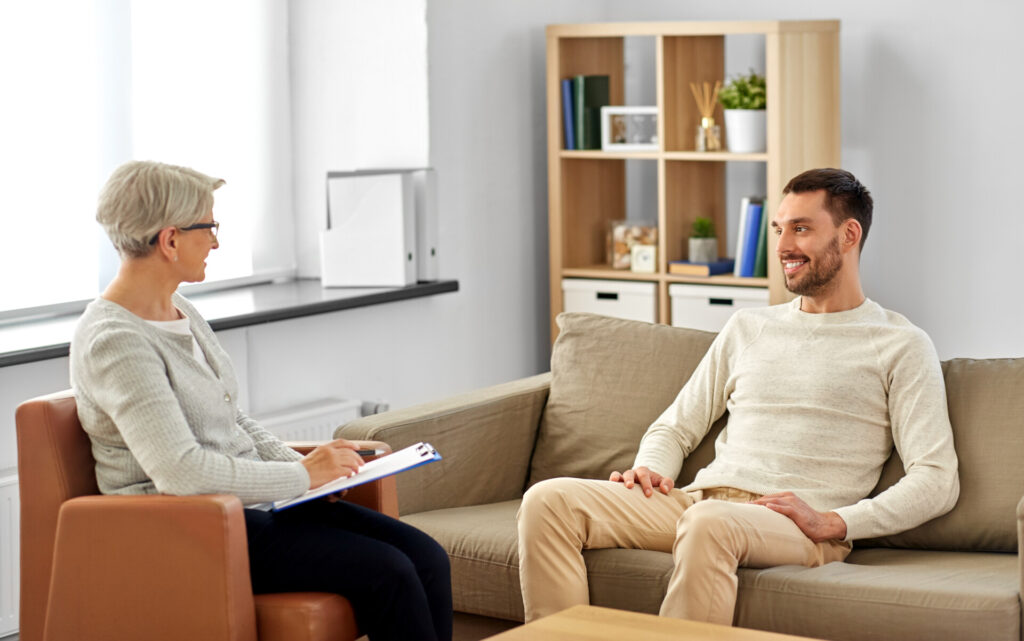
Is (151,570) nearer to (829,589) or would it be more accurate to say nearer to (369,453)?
(369,453)

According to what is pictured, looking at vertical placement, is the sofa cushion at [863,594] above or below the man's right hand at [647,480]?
below

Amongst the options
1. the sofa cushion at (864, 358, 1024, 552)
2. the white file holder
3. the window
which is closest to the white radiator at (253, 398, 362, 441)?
the white file holder

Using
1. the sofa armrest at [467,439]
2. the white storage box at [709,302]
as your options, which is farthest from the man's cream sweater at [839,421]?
the white storage box at [709,302]

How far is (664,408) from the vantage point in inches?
118

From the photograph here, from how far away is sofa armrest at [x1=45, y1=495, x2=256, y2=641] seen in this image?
213 centimetres

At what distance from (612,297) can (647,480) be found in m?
1.98

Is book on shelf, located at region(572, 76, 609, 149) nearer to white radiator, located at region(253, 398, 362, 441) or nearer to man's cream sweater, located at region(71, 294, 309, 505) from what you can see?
white radiator, located at region(253, 398, 362, 441)

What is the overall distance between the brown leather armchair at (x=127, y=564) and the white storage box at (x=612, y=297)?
238cm

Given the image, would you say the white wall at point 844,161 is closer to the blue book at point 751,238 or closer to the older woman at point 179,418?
the blue book at point 751,238

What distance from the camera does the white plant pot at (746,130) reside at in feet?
14.0

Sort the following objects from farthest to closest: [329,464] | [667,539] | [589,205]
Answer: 1. [589,205]
2. [667,539]
3. [329,464]

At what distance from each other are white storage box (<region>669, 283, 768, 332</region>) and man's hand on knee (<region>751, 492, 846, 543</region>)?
1.87 meters

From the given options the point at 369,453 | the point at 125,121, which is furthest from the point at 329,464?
the point at 125,121

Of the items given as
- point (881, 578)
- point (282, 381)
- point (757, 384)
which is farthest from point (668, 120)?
point (881, 578)
